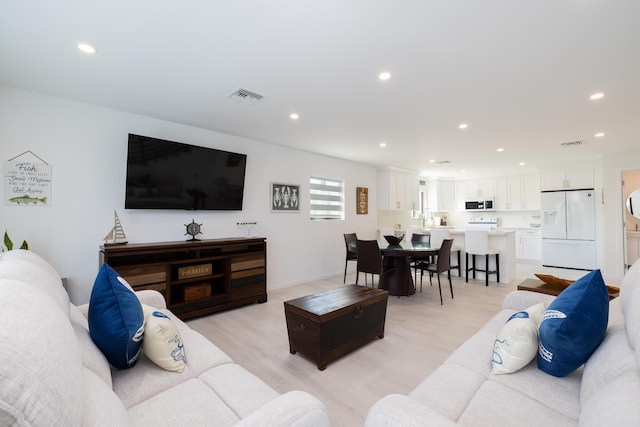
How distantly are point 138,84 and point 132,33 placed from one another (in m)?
0.85

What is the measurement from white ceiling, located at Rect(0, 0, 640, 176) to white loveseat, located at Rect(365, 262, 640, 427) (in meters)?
1.66

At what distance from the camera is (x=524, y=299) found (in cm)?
218

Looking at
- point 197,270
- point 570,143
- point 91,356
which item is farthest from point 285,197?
point 570,143

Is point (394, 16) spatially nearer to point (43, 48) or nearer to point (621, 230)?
point (43, 48)

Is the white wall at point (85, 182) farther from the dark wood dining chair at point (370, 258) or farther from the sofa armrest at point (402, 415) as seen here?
the sofa armrest at point (402, 415)

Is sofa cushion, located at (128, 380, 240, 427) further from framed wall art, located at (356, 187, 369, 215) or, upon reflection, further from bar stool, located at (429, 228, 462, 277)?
framed wall art, located at (356, 187, 369, 215)

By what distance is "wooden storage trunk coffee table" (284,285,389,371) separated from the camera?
2.36 meters

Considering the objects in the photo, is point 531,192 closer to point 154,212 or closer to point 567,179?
point 567,179

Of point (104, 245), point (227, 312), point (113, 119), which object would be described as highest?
point (113, 119)

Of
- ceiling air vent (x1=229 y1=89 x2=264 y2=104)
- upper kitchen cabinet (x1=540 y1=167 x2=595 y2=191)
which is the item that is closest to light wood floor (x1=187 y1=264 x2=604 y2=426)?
ceiling air vent (x1=229 y1=89 x2=264 y2=104)

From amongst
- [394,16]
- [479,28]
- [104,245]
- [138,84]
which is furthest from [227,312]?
[479,28]

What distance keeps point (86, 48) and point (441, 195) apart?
8.86 metres

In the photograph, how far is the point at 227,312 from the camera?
12.3ft

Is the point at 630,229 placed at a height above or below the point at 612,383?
above
